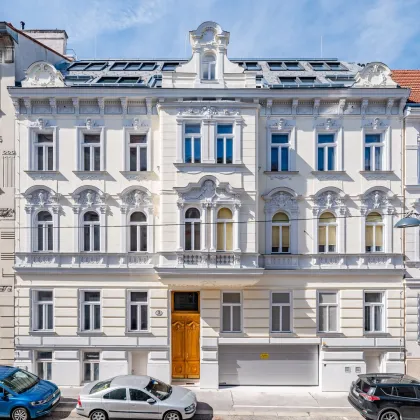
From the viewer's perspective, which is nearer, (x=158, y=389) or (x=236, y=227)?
(x=158, y=389)

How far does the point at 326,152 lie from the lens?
46.3 feet

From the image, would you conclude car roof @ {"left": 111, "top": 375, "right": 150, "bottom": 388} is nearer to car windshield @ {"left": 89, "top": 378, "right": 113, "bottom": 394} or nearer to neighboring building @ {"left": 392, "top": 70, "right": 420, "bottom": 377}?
car windshield @ {"left": 89, "top": 378, "right": 113, "bottom": 394}

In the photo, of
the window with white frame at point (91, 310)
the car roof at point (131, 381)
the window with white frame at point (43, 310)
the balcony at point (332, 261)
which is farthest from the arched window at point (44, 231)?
the balcony at point (332, 261)

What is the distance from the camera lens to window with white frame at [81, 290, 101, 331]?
13938mm

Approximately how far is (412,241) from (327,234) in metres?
3.25

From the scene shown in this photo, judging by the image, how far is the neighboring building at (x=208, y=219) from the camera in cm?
1362

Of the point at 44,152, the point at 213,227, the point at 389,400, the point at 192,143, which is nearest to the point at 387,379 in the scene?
the point at 389,400

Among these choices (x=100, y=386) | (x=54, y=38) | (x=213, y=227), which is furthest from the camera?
(x=54, y=38)

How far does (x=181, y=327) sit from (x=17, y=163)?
891 centimetres

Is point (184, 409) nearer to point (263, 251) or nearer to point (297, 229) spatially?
point (263, 251)

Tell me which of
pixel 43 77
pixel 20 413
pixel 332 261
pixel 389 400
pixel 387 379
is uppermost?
pixel 43 77

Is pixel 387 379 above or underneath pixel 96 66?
underneath

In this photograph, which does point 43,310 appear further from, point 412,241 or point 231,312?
point 412,241

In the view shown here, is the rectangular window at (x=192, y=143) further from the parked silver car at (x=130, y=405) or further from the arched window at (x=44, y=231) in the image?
the parked silver car at (x=130, y=405)
